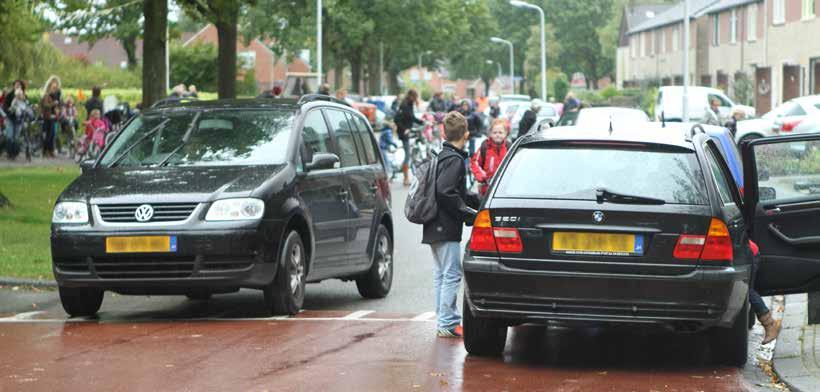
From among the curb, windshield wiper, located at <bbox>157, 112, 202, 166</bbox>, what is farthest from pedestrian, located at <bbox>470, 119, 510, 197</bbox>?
the curb

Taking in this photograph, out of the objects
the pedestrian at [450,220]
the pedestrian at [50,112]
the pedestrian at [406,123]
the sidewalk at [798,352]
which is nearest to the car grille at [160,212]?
the pedestrian at [450,220]

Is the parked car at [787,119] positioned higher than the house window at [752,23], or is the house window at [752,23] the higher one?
the house window at [752,23]

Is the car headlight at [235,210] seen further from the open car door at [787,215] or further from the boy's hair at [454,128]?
the open car door at [787,215]

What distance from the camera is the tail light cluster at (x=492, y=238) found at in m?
8.32

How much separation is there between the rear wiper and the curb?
21.7 feet

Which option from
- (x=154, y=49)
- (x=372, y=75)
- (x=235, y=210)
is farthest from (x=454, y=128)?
(x=372, y=75)

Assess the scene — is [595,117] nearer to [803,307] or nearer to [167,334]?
[803,307]

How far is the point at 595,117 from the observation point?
91.0ft

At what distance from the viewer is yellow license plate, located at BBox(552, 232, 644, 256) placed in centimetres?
811

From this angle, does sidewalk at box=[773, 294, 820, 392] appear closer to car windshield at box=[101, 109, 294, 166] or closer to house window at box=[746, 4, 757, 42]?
car windshield at box=[101, 109, 294, 166]

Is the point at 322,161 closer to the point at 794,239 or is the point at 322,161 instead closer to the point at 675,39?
the point at 794,239

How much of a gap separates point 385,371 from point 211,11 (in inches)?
692

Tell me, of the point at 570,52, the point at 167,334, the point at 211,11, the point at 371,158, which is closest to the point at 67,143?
the point at 211,11

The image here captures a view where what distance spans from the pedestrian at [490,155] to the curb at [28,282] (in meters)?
4.37
